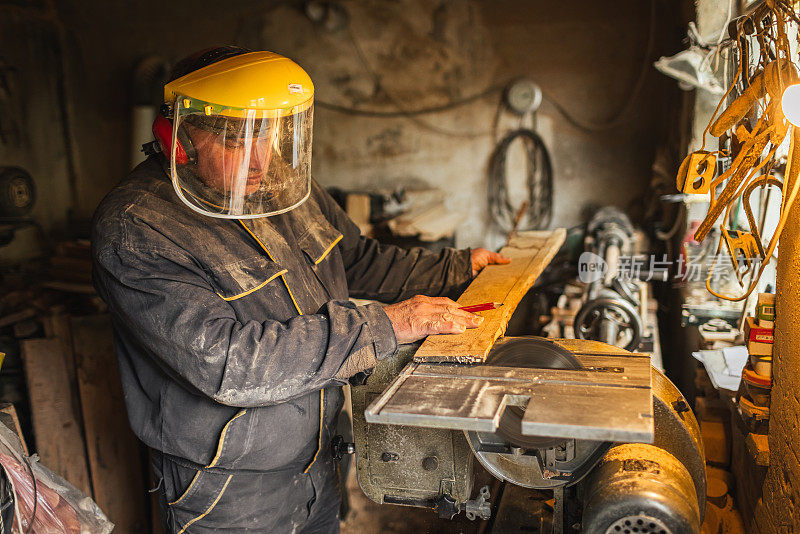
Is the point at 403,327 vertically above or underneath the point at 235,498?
above

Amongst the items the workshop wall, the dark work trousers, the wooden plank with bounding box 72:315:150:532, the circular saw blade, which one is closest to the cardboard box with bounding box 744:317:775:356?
the circular saw blade

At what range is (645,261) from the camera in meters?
4.07

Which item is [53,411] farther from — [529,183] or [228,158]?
[529,183]

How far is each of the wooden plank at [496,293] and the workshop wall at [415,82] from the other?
231 cm

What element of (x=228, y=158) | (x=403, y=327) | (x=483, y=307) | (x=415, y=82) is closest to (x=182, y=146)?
(x=228, y=158)

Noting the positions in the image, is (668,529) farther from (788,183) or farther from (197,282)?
(197,282)

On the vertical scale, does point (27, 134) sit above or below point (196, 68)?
below

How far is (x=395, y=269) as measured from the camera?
242 cm

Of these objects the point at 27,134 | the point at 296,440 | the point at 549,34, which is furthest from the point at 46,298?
the point at 549,34

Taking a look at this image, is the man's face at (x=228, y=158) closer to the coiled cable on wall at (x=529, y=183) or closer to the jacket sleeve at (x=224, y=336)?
the jacket sleeve at (x=224, y=336)

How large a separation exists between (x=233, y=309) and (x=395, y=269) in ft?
2.61

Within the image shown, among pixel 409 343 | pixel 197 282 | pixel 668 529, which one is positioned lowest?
pixel 668 529

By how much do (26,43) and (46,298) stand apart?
233cm

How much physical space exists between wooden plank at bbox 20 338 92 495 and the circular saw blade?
2.14 meters
